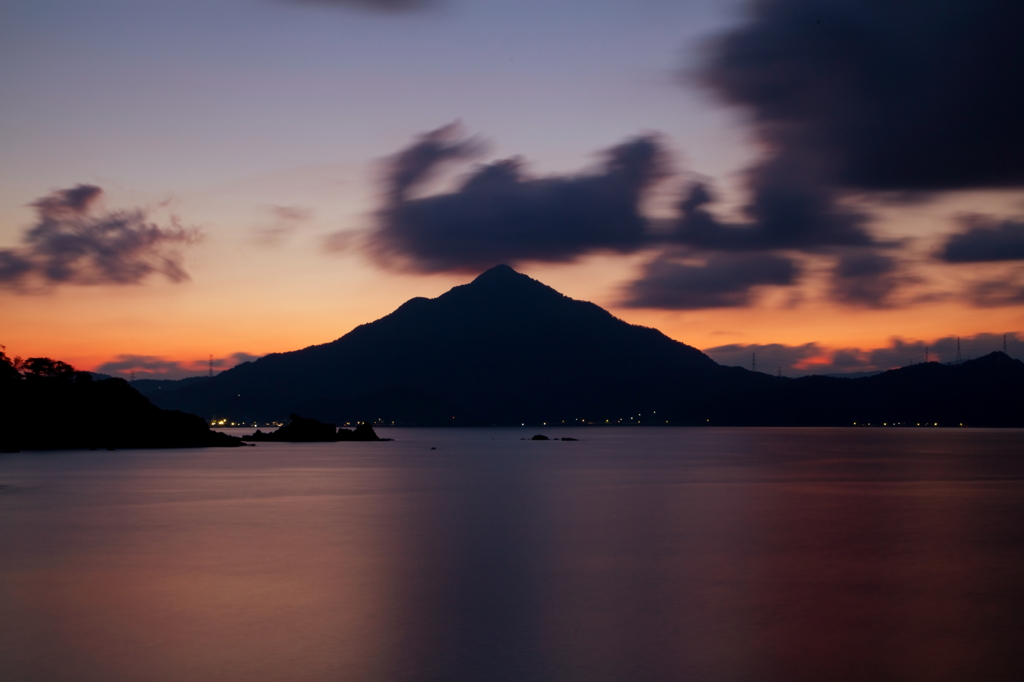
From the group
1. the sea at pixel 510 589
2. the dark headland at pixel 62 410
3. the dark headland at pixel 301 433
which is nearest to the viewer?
the sea at pixel 510 589

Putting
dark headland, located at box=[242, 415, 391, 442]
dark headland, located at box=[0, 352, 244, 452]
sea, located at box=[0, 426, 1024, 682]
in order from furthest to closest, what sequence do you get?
dark headland, located at box=[242, 415, 391, 442] < dark headland, located at box=[0, 352, 244, 452] < sea, located at box=[0, 426, 1024, 682]

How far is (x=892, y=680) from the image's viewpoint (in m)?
13.1

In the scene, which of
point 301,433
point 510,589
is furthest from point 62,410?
point 510,589

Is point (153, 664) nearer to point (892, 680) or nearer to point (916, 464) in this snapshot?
point (892, 680)

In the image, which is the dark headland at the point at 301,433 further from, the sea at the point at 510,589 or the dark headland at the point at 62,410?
the sea at the point at 510,589

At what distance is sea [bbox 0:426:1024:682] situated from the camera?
47.0ft

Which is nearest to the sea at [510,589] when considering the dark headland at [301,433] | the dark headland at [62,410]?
the dark headland at [62,410]

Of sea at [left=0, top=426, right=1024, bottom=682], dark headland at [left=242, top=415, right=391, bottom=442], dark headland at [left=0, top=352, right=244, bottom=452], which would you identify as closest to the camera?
sea at [left=0, top=426, right=1024, bottom=682]

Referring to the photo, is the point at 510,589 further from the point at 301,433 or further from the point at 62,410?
the point at 301,433

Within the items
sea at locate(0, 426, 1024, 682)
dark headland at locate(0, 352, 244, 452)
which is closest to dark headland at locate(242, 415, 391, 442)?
dark headland at locate(0, 352, 244, 452)

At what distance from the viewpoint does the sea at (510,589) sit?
14320 mm

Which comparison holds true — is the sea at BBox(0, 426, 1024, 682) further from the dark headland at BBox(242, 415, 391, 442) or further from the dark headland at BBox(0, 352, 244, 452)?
the dark headland at BBox(242, 415, 391, 442)

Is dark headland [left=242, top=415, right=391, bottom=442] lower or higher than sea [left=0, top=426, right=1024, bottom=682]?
higher

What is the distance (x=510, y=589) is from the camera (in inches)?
847
